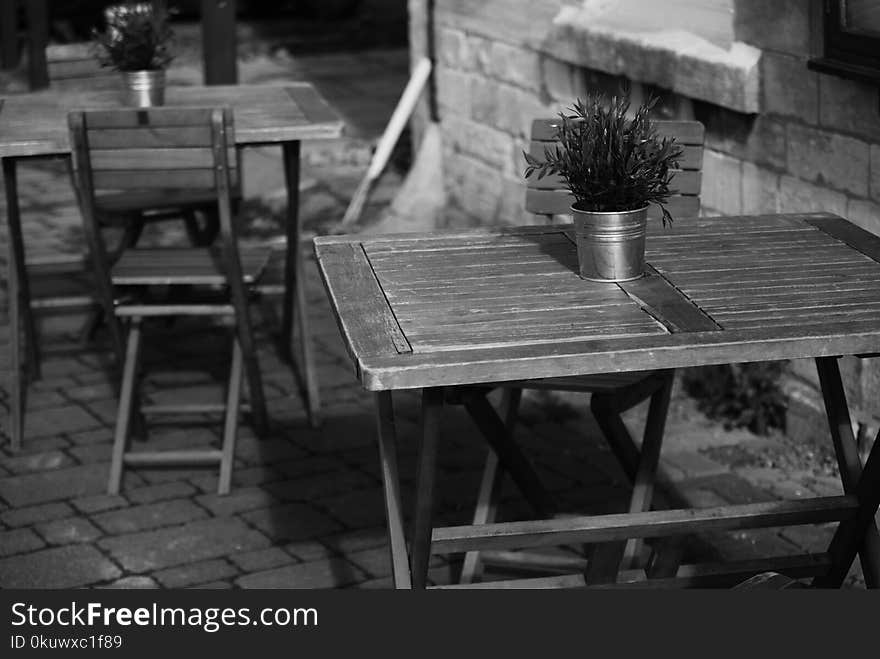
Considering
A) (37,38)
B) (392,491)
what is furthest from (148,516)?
(37,38)

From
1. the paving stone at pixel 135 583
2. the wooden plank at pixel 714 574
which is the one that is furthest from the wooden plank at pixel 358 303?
the paving stone at pixel 135 583

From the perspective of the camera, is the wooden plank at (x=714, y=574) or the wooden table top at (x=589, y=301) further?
the wooden plank at (x=714, y=574)

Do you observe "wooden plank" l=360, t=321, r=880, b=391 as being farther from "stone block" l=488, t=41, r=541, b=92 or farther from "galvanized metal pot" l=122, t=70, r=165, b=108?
"stone block" l=488, t=41, r=541, b=92

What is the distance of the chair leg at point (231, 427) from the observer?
4.72m

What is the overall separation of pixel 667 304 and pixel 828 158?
189 centimetres

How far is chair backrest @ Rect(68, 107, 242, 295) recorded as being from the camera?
4551 mm

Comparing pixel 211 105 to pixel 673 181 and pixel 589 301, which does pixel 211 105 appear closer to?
pixel 673 181

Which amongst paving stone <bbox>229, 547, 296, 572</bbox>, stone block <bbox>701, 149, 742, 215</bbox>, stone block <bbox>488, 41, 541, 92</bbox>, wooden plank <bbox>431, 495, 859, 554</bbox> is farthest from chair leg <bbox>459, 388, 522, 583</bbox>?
stone block <bbox>488, 41, 541, 92</bbox>

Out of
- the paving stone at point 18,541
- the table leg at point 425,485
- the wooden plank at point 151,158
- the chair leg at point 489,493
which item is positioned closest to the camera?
the table leg at point 425,485

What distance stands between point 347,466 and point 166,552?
0.80m

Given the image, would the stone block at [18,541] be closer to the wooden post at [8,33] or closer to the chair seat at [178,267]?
the chair seat at [178,267]

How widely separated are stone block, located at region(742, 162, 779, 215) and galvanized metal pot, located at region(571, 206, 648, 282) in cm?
192

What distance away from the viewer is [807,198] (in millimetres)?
4867

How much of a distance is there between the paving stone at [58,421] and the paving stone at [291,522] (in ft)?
3.39
